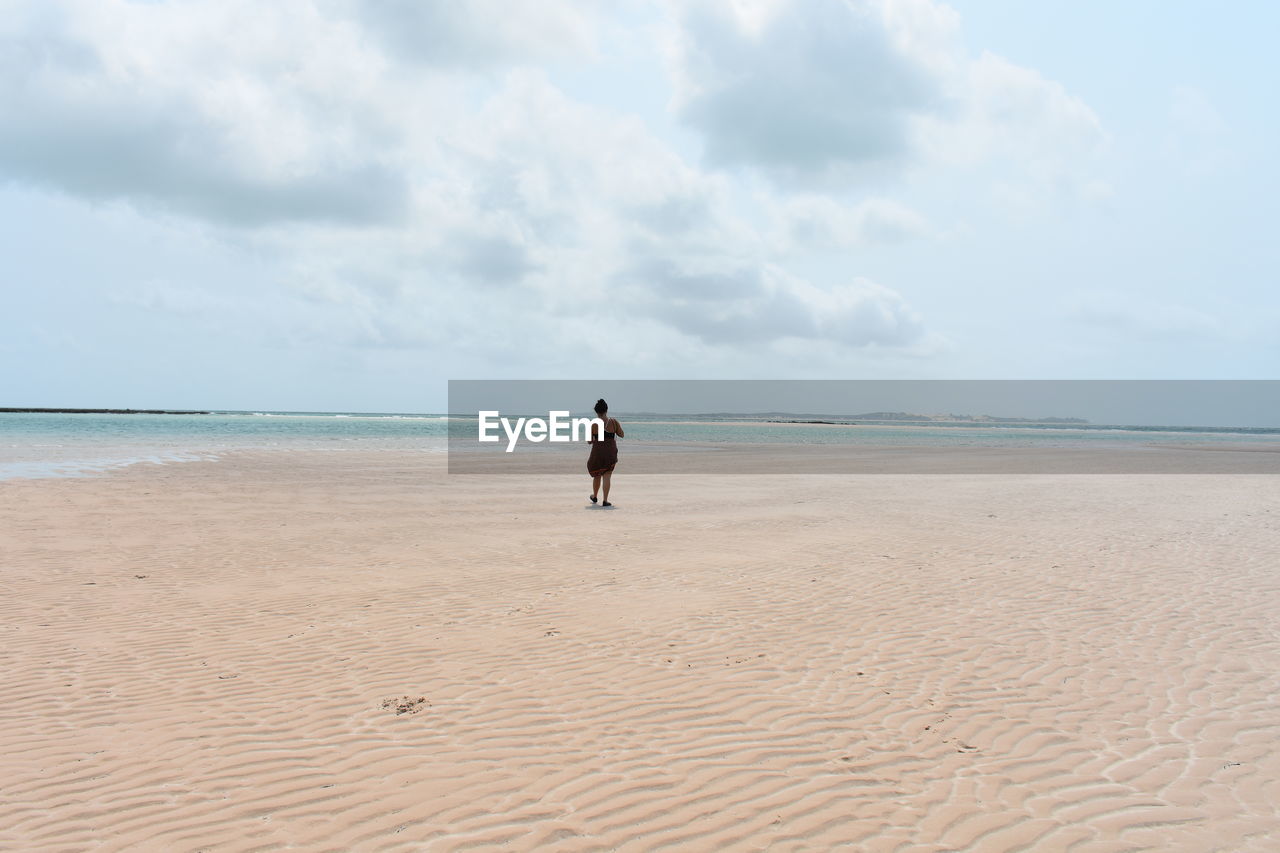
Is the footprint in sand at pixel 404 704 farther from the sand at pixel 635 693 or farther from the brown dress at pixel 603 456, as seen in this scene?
the brown dress at pixel 603 456

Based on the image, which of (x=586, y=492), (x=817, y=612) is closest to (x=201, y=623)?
(x=817, y=612)

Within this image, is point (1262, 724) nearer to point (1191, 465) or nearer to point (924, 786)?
point (924, 786)

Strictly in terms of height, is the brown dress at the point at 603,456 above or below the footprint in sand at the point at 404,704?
above

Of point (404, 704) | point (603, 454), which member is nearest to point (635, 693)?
point (404, 704)

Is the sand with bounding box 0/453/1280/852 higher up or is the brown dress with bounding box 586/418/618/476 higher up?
the brown dress with bounding box 586/418/618/476

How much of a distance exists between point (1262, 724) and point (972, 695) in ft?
6.33

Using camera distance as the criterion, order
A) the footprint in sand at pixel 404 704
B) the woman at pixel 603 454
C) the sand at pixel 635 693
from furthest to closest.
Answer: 1. the woman at pixel 603 454
2. the footprint in sand at pixel 404 704
3. the sand at pixel 635 693

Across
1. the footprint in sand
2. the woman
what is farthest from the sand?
the woman

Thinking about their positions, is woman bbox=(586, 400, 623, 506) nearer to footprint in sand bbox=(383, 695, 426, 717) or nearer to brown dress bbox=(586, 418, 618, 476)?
brown dress bbox=(586, 418, 618, 476)

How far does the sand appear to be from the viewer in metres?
3.94

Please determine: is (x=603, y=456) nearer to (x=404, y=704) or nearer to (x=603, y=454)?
(x=603, y=454)

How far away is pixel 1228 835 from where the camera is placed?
3.83m

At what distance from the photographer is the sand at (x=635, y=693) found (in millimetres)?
3938

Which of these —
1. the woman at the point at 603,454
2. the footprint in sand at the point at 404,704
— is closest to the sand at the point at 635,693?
the footprint in sand at the point at 404,704
